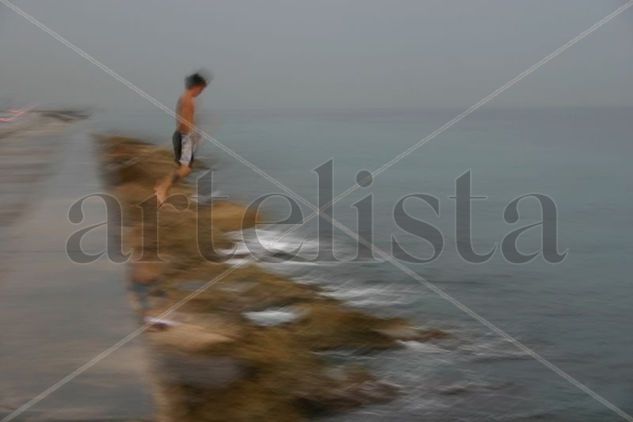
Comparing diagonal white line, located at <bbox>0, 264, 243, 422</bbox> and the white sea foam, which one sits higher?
diagonal white line, located at <bbox>0, 264, 243, 422</bbox>

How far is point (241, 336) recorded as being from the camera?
6.98 m

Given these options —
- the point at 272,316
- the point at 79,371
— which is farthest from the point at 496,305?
the point at 79,371

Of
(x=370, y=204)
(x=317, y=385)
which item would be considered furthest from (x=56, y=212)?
(x=370, y=204)

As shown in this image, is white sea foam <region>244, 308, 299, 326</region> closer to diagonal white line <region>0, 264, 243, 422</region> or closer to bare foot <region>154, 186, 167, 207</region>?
diagonal white line <region>0, 264, 243, 422</region>

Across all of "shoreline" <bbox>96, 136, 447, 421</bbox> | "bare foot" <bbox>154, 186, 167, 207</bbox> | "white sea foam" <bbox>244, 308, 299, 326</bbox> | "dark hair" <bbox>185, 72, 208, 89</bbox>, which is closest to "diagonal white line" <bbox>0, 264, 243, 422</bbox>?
"shoreline" <bbox>96, 136, 447, 421</bbox>

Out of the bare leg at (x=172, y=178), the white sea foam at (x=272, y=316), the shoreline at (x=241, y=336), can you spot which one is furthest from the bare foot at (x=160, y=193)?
the white sea foam at (x=272, y=316)

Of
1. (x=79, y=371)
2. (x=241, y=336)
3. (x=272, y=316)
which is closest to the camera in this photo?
(x=79, y=371)

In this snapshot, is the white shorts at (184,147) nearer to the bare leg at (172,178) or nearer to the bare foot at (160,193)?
the bare leg at (172,178)

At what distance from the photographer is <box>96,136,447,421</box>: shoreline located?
5.40m

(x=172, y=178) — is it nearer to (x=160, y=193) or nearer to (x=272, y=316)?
(x=160, y=193)

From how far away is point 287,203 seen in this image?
23.0 metres

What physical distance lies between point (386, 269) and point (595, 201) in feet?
52.7

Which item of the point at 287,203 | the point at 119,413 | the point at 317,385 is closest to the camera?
the point at 119,413

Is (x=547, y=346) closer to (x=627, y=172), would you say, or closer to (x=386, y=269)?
(x=386, y=269)
